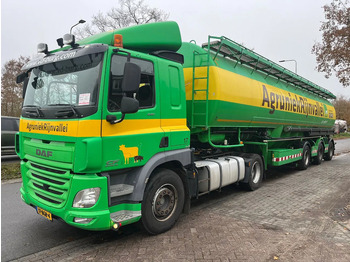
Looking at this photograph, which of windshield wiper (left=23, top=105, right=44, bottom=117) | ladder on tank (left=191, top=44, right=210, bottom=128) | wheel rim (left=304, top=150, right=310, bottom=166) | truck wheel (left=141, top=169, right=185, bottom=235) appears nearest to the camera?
windshield wiper (left=23, top=105, right=44, bottom=117)

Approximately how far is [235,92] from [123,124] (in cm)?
339

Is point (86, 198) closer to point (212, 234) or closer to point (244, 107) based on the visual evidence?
point (212, 234)

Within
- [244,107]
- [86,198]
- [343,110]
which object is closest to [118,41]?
[86,198]

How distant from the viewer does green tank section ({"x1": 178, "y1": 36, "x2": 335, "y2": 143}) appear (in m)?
5.68

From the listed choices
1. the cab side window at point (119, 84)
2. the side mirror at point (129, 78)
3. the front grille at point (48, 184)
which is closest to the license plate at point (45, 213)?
the front grille at point (48, 184)

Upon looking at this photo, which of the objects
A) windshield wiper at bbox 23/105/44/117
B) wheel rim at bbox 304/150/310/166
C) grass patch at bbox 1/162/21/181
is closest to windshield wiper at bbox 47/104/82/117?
windshield wiper at bbox 23/105/44/117

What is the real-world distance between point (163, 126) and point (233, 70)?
297cm

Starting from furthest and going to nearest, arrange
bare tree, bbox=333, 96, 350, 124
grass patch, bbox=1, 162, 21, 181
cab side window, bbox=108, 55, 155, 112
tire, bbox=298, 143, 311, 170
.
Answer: bare tree, bbox=333, 96, 350, 124
tire, bbox=298, 143, 311, 170
grass patch, bbox=1, 162, 21, 181
cab side window, bbox=108, 55, 155, 112

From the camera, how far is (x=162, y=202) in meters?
4.36

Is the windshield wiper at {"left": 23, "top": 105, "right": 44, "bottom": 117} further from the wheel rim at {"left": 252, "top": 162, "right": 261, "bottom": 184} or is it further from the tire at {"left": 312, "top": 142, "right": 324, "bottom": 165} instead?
the tire at {"left": 312, "top": 142, "right": 324, "bottom": 165}

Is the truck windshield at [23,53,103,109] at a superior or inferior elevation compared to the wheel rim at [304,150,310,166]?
superior

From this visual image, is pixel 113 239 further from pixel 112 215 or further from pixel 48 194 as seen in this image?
pixel 48 194

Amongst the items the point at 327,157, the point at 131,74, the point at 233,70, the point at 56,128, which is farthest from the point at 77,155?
the point at 327,157

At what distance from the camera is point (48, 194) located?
3719 millimetres
